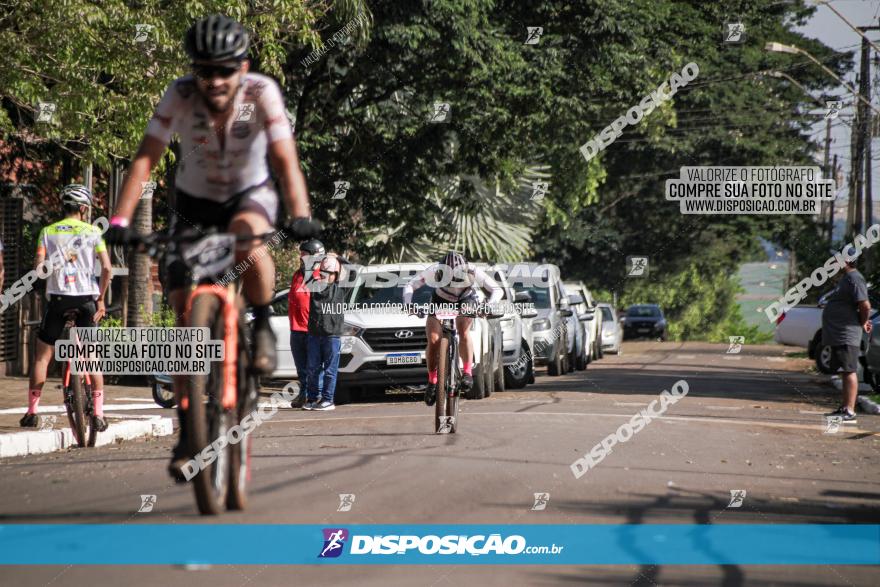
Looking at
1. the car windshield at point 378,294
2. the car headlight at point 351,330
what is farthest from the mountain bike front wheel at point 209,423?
the car windshield at point 378,294

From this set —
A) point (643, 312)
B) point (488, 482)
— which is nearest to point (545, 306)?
point (488, 482)

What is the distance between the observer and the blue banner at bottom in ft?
24.6

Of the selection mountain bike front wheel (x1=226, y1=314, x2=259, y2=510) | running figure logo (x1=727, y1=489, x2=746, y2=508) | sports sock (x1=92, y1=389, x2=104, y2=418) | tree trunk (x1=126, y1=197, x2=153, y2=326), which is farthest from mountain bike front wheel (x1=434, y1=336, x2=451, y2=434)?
tree trunk (x1=126, y1=197, x2=153, y2=326)

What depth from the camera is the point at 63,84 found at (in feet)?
51.2

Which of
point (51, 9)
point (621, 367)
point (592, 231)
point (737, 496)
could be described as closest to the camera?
point (737, 496)

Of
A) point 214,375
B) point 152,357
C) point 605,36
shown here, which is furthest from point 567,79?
point 214,375

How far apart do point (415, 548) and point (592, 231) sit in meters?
46.5

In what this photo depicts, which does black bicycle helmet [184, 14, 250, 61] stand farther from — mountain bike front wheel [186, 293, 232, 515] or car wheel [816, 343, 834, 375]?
car wheel [816, 343, 834, 375]

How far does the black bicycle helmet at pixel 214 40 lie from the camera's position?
15.1 feet

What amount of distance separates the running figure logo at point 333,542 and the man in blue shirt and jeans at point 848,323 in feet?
37.2

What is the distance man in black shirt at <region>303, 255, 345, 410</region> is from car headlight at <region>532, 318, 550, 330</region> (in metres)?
7.56

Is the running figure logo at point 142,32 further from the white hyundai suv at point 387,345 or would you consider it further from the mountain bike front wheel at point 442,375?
the white hyundai suv at point 387,345

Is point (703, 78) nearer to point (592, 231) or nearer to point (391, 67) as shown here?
point (592, 231)

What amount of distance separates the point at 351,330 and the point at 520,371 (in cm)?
467
